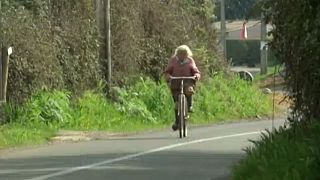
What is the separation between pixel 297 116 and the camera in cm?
1109

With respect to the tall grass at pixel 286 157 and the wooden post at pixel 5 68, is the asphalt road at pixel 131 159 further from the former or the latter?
the wooden post at pixel 5 68

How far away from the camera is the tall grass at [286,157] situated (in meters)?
9.07

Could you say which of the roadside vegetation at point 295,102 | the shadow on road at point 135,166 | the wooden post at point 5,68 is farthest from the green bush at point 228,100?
the roadside vegetation at point 295,102

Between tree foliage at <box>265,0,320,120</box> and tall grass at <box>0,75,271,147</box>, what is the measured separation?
811 centimetres

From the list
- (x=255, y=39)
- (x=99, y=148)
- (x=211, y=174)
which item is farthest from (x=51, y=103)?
(x=255, y=39)

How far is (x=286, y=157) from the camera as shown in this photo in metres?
9.84

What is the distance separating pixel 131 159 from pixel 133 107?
1015 cm

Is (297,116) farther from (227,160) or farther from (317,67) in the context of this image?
(227,160)

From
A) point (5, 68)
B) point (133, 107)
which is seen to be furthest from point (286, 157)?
point (133, 107)

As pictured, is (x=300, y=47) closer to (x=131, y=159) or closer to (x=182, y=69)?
(x=131, y=159)

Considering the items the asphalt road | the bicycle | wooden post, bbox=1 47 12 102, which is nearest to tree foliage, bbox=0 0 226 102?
wooden post, bbox=1 47 12 102

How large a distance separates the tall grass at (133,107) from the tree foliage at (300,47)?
8.11 metres

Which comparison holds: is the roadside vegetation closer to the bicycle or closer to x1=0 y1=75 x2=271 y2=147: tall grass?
the bicycle

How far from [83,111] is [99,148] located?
6439mm
